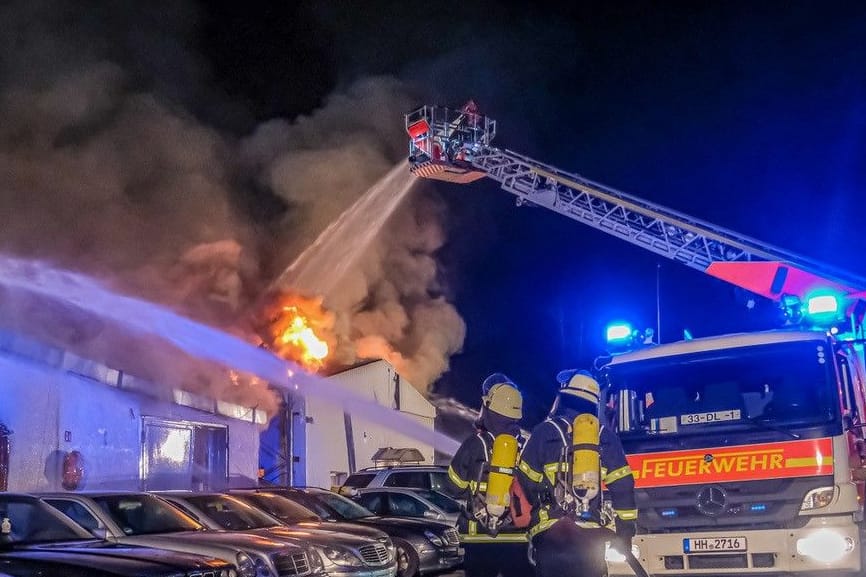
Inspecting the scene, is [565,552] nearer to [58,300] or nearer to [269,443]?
[58,300]

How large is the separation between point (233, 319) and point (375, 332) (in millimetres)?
5769

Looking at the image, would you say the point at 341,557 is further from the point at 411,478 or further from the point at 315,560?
the point at 411,478

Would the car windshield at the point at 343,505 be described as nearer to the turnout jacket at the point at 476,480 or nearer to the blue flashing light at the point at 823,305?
the turnout jacket at the point at 476,480

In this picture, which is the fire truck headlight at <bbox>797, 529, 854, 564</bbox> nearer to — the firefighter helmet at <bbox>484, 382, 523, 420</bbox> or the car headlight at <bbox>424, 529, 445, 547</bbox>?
the firefighter helmet at <bbox>484, 382, 523, 420</bbox>

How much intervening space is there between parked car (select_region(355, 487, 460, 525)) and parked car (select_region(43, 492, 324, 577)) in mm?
3942

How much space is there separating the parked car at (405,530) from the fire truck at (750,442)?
4.13m

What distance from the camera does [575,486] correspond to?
19.2 feet

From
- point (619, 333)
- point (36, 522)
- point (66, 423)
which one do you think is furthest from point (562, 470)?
point (66, 423)

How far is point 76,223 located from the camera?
1728 cm

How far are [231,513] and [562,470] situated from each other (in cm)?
488

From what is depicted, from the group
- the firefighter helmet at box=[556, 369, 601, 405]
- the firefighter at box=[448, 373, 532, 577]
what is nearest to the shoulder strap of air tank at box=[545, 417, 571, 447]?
the firefighter helmet at box=[556, 369, 601, 405]

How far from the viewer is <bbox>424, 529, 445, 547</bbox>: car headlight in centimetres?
1154

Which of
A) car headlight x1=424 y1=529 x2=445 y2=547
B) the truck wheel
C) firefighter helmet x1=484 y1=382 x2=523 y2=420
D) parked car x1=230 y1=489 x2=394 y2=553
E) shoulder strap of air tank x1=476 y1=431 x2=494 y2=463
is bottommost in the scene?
the truck wheel

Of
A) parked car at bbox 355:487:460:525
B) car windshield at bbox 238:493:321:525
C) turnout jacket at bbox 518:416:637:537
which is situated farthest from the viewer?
parked car at bbox 355:487:460:525
